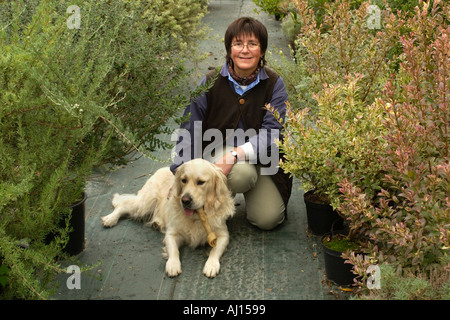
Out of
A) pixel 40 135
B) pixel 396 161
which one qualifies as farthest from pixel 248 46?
pixel 40 135

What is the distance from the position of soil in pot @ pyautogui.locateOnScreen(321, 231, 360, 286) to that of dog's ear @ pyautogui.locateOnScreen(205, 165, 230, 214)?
962 millimetres

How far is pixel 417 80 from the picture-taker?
308 cm

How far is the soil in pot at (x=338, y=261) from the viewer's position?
3697mm

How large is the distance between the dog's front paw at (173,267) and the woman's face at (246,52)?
5.55 feet

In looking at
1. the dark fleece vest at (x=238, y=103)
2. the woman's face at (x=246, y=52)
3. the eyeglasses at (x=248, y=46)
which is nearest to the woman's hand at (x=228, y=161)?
the dark fleece vest at (x=238, y=103)

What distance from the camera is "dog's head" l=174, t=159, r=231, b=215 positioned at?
424 cm

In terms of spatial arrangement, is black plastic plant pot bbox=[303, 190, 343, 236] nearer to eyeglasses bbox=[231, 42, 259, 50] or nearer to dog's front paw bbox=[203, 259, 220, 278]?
dog's front paw bbox=[203, 259, 220, 278]

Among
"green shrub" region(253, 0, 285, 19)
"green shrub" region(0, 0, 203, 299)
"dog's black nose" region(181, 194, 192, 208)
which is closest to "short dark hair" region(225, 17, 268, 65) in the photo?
"green shrub" region(0, 0, 203, 299)

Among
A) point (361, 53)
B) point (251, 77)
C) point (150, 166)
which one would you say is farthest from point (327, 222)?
point (150, 166)

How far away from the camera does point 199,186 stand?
4266mm

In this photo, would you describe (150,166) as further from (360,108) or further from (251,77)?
(360,108)

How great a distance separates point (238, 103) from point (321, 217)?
1.20 metres

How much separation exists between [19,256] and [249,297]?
1.65 m

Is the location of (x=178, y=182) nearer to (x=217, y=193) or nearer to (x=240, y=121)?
(x=217, y=193)
